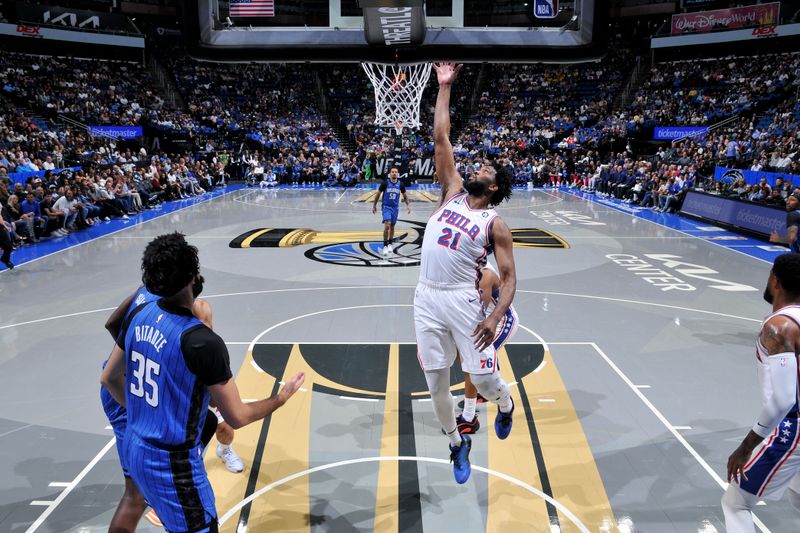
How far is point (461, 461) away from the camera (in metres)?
3.84

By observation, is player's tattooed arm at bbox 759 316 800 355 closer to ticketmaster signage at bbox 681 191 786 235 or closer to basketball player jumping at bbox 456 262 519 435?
basketball player jumping at bbox 456 262 519 435

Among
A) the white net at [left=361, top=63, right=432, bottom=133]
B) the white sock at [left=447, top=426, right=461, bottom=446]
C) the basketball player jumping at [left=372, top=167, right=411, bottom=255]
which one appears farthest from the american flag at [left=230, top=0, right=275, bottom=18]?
the white net at [left=361, top=63, right=432, bottom=133]

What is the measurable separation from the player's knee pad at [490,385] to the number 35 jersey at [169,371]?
1.92 metres

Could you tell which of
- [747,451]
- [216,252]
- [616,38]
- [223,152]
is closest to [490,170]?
[747,451]

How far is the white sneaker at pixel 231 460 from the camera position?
13.3ft

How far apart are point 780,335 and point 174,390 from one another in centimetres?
254

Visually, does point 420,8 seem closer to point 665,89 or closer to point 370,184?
point 370,184

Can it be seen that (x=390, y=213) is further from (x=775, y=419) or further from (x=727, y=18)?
(x=727, y=18)

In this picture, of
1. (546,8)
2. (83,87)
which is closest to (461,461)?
(546,8)

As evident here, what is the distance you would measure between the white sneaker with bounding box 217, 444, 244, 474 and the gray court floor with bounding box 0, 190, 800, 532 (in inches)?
3.4

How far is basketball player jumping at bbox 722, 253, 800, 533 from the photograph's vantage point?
106 inches

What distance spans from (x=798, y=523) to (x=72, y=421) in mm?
4919

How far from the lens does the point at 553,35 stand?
7352 mm

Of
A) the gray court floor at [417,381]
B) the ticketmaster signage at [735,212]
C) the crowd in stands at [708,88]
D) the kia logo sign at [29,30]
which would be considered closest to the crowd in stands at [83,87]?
the kia logo sign at [29,30]
